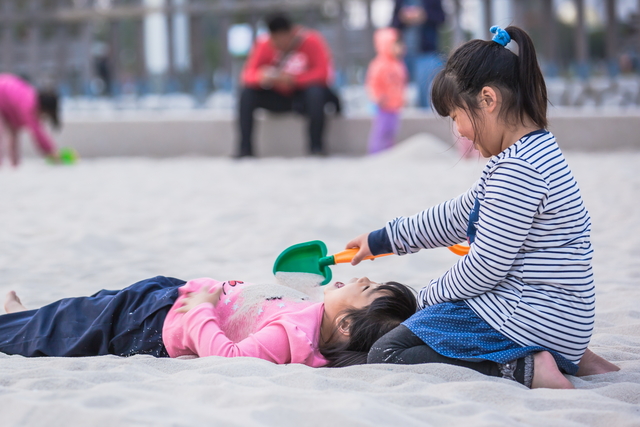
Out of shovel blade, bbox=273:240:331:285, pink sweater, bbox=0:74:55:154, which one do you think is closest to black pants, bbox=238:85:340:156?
pink sweater, bbox=0:74:55:154

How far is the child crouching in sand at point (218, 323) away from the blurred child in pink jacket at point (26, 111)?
491cm

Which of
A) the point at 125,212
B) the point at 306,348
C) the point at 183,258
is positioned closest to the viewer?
the point at 306,348

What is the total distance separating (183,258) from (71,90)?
301 inches

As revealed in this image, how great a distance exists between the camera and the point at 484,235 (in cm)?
134

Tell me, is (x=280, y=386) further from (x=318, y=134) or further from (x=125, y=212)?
(x=318, y=134)

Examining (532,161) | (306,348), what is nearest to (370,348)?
(306,348)

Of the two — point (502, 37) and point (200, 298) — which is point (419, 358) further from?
point (502, 37)

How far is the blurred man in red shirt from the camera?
6.36m

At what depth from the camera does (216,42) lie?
9.97 meters

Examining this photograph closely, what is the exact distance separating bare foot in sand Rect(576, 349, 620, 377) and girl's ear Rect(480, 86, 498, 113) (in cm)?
55

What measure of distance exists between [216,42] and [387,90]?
14.1 feet

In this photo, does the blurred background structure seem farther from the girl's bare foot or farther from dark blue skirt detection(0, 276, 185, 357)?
the girl's bare foot

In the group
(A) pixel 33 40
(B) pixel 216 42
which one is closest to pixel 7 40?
(A) pixel 33 40

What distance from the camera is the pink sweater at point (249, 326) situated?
1504 mm
